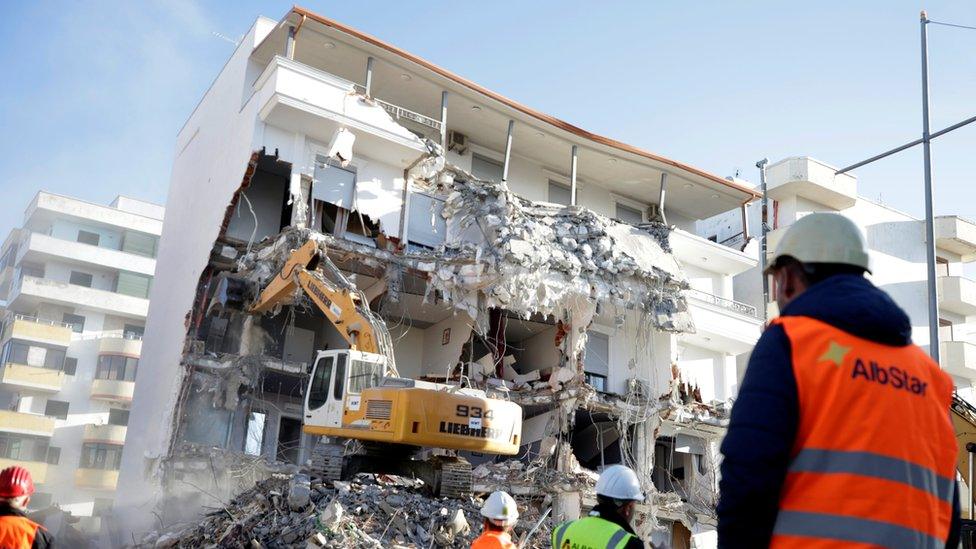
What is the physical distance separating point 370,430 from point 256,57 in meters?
15.1

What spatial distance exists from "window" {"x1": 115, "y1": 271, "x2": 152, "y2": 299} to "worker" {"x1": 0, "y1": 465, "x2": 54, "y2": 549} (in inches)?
2134

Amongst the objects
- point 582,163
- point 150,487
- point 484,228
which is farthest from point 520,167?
point 150,487

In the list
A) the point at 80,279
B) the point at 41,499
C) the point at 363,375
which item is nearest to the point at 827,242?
the point at 363,375

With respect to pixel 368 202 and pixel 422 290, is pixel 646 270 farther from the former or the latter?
pixel 368 202

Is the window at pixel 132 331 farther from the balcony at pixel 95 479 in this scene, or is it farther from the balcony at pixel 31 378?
the balcony at pixel 95 479

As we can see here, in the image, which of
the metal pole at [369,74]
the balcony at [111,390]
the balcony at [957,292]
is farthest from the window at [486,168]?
the balcony at [111,390]

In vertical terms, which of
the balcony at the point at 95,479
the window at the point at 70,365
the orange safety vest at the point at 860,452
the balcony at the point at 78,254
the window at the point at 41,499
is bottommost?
the window at the point at 41,499

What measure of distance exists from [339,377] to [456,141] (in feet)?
48.4

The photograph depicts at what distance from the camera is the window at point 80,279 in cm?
5469

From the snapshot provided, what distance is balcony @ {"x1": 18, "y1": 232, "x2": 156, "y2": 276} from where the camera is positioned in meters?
53.6

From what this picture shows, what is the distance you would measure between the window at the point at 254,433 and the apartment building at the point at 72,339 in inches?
1075

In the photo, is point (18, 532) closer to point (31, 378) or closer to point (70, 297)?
point (31, 378)

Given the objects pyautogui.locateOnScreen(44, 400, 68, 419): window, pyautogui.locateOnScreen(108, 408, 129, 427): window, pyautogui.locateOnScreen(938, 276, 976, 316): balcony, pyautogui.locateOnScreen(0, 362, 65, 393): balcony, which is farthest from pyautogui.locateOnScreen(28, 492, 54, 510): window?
pyautogui.locateOnScreen(938, 276, 976, 316): balcony

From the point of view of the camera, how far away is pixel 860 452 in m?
2.21
